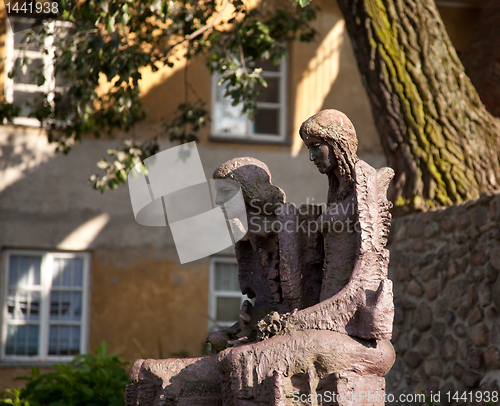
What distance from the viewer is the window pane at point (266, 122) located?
10258 millimetres

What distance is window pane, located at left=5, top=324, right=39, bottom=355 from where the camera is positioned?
897 centimetres

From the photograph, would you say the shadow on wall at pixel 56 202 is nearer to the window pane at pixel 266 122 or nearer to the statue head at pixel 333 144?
the window pane at pixel 266 122

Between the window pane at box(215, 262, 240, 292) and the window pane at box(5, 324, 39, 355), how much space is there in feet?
8.96

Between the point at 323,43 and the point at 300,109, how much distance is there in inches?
45.6

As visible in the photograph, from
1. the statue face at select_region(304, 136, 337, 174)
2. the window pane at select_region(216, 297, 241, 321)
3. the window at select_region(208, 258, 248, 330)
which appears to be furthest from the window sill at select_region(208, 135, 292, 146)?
the statue face at select_region(304, 136, 337, 174)

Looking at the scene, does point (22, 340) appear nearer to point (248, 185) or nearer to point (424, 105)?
point (424, 105)

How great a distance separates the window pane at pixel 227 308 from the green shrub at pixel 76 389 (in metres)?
4.36

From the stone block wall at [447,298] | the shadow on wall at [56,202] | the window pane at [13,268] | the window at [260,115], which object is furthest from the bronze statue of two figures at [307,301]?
the window at [260,115]

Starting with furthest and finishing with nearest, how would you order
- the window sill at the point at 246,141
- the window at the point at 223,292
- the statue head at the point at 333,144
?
the window sill at the point at 246,141 → the window at the point at 223,292 → the statue head at the point at 333,144

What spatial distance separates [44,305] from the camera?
29.9ft

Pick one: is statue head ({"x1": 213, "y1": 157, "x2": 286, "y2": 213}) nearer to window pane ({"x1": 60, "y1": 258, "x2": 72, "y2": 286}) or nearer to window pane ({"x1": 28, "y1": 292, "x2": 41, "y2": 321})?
window pane ({"x1": 60, "y1": 258, "x2": 72, "y2": 286})

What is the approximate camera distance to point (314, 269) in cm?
301

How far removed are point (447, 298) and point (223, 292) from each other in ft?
15.6

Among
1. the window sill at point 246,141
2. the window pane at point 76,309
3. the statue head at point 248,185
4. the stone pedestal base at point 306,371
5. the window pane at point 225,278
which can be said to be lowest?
the stone pedestal base at point 306,371
